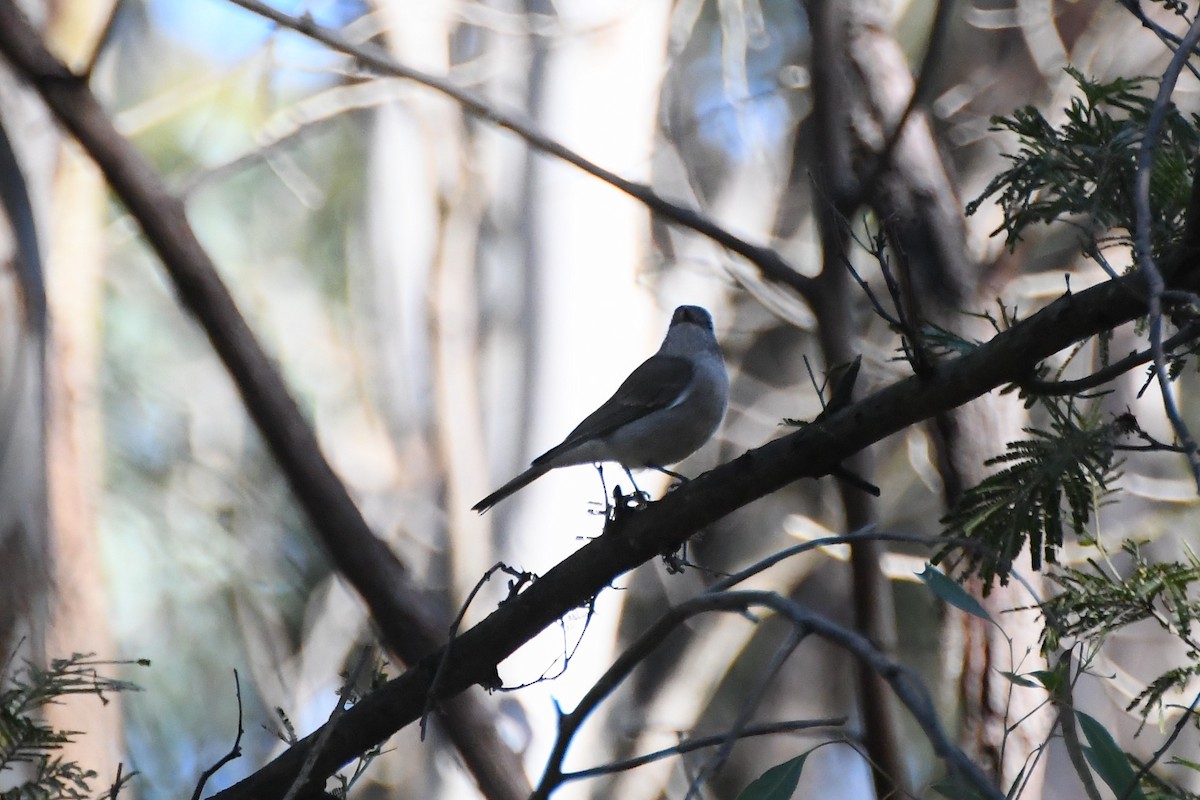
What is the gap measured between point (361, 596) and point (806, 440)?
2.09 metres

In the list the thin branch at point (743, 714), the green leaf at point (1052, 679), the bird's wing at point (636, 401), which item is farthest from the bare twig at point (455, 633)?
the bird's wing at point (636, 401)

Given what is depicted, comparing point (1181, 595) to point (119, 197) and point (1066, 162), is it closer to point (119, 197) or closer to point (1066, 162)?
point (1066, 162)

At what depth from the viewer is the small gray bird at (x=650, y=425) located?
11.5 feet

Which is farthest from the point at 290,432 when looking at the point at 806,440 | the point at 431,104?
the point at 431,104

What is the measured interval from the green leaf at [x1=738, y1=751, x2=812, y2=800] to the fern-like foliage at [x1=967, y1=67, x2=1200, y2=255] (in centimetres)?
93

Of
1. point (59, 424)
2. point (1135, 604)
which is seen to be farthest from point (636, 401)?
point (59, 424)

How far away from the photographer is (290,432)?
3.41m

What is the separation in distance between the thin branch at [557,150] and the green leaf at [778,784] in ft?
6.41

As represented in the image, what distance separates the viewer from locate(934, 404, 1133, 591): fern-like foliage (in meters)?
1.97

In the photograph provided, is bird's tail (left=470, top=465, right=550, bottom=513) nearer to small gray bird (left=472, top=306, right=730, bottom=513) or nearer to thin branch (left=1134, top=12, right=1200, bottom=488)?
small gray bird (left=472, top=306, right=730, bottom=513)

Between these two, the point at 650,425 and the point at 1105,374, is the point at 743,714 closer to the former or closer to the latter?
Answer: the point at 1105,374

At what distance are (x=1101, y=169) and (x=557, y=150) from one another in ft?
6.54

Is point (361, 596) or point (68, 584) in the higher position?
point (68, 584)

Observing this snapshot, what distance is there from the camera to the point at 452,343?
5656mm
